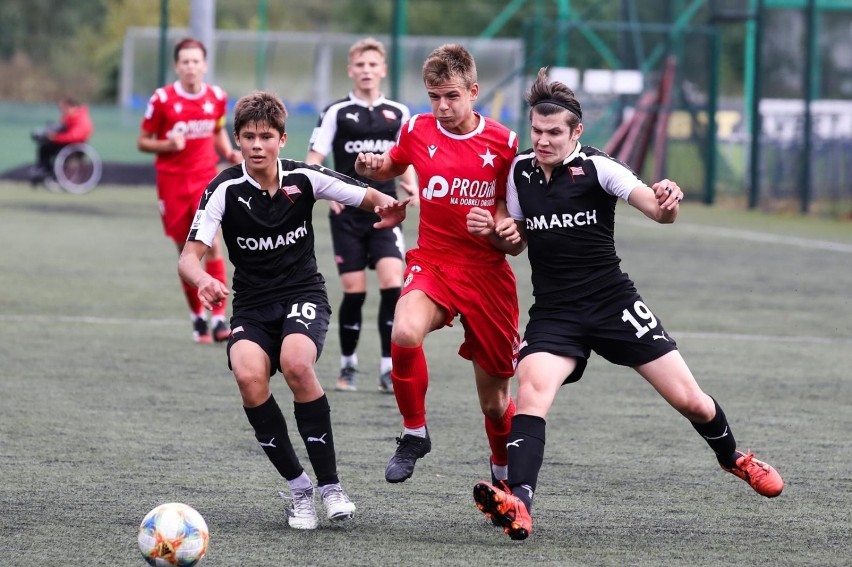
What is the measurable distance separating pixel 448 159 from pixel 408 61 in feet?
111

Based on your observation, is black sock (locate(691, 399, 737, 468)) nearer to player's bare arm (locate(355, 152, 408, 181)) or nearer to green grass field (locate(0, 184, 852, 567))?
green grass field (locate(0, 184, 852, 567))

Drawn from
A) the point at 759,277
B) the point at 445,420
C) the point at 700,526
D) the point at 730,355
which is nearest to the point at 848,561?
the point at 700,526

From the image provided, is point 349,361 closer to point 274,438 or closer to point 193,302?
point 193,302

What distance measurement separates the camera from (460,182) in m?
5.85

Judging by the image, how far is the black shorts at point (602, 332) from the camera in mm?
5336

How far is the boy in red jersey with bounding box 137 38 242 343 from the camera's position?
10539mm

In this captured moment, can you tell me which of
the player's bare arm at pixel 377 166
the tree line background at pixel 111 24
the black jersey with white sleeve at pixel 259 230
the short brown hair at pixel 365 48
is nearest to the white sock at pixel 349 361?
the short brown hair at pixel 365 48

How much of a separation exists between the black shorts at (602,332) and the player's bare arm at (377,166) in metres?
1.14

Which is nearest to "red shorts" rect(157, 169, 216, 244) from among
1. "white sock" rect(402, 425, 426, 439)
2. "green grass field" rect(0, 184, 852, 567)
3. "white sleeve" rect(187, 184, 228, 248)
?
"green grass field" rect(0, 184, 852, 567)

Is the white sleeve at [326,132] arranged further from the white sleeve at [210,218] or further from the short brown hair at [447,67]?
the white sleeve at [210,218]

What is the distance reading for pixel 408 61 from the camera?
39.4 meters

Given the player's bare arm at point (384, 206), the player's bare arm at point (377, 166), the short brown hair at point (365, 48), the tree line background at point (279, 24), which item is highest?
the tree line background at point (279, 24)

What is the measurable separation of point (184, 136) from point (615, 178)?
597 cm

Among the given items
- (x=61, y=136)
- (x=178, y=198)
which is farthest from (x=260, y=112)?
(x=61, y=136)
